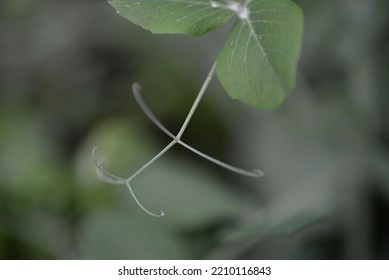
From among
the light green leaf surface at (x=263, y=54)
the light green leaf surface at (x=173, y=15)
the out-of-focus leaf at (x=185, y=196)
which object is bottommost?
the light green leaf surface at (x=263, y=54)

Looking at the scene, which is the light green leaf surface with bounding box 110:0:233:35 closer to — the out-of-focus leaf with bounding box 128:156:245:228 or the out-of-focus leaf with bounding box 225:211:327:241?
the out-of-focus leaf with bounding box 225:211:327:241

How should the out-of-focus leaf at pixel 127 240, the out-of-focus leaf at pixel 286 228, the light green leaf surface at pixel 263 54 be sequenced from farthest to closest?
the out-of-focus leaf at pixel 127 240
the out-of-focus leaf at pixel 286 228
the light green leaf surface at pixel 263 54

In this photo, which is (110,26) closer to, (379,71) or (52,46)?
(52,46)

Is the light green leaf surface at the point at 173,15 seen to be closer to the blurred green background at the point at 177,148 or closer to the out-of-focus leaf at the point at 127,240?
the blurred green background at the point at 177,148

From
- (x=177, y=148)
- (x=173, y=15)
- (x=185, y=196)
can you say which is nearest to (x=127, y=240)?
(x=185, y=196)

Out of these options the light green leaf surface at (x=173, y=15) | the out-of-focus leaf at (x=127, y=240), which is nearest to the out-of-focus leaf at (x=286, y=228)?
the out-of-focus leaf at (x=127, y=240)

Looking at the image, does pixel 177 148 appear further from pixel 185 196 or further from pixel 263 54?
pixel 263 54

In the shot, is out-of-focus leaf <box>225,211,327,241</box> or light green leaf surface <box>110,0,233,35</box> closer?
light green leaf surface <box>110,0,233,35</box>

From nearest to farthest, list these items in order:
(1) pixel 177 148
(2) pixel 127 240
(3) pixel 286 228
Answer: (3) pixel 286 228 < (2) pixel 127 240 < (1) pixel 177 148

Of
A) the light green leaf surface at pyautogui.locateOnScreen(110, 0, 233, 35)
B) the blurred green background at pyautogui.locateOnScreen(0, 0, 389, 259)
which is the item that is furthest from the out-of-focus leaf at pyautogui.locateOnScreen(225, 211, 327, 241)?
the light green leaf surface at pyautogui.locateOnScreen(110, 0, 233, 35)
